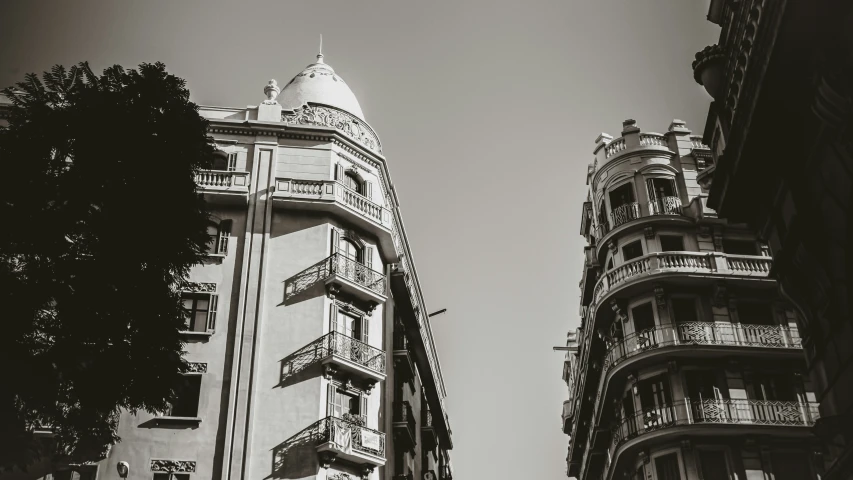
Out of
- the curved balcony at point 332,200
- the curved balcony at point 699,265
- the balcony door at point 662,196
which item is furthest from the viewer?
the balcony door at point 662,196

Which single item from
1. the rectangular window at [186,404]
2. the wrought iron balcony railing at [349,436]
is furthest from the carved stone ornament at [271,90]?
the wrought iron balcony railing at [349,436]

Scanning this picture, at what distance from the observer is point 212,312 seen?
32094 millimetres

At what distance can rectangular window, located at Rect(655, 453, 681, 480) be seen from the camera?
111ft

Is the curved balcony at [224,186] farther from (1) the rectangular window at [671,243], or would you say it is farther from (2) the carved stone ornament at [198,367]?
(1) the rectangular window at [671,243]

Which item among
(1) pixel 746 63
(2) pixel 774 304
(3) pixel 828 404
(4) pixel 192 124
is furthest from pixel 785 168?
(2) pixel 774 304

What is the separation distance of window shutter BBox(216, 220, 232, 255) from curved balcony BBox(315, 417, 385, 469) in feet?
26.4

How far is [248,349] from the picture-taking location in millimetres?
31469

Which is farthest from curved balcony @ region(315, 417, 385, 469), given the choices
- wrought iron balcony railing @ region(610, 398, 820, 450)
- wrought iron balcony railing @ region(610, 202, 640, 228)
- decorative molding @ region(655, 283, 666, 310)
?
A: wrought iron balcony railing @ region(610, 202, 640, 228)

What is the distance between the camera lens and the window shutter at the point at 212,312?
3180cm

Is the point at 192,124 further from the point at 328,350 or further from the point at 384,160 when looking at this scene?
the point at 384,160

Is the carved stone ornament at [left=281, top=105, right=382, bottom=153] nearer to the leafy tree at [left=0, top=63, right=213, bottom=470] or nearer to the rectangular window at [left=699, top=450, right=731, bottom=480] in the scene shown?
the leafy tree at [left=0, top=63, right=213, bottom=470]

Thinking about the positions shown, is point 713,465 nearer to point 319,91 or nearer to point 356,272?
point 356,272

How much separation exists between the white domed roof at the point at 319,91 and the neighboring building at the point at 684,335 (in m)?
13.4

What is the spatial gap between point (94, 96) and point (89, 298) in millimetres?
4798
